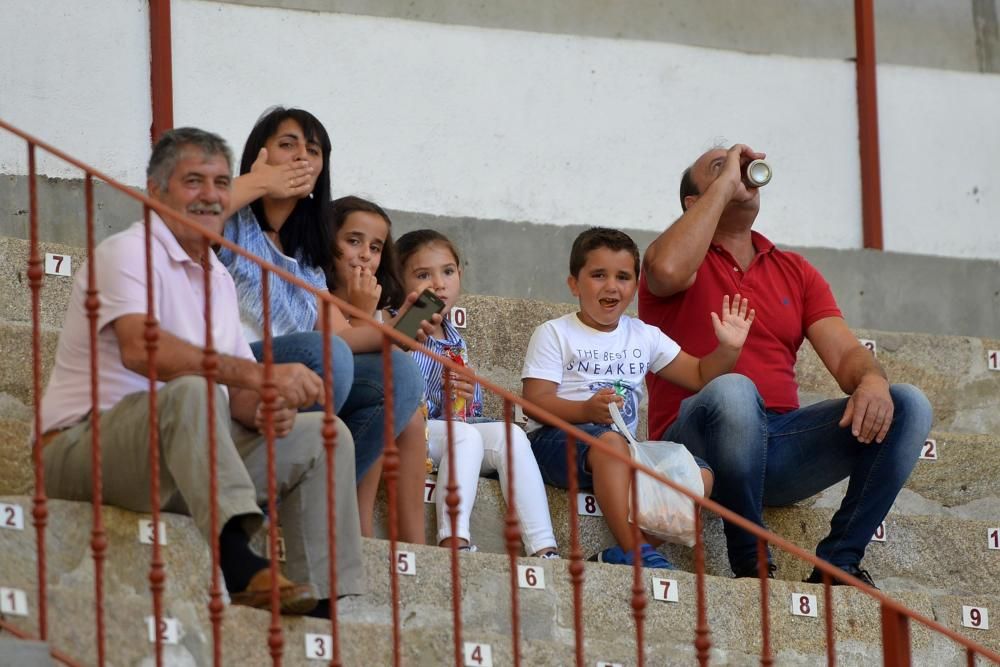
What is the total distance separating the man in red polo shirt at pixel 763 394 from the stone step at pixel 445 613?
277 mm

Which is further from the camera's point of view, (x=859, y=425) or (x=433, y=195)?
(x=433, y=195)

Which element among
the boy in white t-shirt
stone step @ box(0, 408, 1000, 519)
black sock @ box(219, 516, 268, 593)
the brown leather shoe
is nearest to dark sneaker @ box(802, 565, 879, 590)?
the boy in white t-shirt

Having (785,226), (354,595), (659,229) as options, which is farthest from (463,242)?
(354,595)

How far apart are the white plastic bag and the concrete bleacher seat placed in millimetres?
188

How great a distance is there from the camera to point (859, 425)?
5543 millimetres

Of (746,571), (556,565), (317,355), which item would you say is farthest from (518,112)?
(317,355)

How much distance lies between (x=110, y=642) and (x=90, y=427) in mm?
460

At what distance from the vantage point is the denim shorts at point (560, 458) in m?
5.51

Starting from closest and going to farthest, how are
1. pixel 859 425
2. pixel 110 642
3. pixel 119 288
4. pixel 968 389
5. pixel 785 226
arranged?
1. pixel 110 642
2. pixel 119 288
3. pixel 859 425
4. pixel 968 389
5. pixel 785 226

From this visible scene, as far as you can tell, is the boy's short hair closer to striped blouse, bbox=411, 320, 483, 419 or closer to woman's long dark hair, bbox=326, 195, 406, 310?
striped blouse, bbox=411, 320, 483, 419

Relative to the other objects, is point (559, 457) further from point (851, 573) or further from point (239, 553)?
point (239, 553)

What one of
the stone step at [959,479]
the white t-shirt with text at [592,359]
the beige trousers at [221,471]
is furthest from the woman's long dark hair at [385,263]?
the stone step at [959,479]

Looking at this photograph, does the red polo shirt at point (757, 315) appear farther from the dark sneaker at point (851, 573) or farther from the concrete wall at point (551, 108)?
the concrete wall at point (551, 108)

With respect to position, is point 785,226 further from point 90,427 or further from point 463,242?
point 90,427
